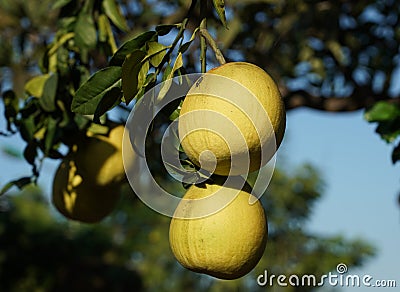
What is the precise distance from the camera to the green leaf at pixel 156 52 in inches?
30.5

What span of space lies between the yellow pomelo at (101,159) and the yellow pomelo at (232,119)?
1.44 feet

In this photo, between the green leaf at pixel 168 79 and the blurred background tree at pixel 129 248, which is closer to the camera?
the green leaf at pixel 168 79

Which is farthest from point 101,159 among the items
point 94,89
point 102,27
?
point 94,89

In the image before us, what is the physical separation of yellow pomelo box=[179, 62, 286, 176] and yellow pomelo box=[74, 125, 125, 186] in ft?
1.44

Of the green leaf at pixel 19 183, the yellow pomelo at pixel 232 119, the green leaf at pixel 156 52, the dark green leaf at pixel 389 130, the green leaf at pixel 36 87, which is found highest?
the green leaf at pixel 156 52

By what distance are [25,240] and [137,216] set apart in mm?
1198

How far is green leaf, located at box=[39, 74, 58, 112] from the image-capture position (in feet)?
3.72

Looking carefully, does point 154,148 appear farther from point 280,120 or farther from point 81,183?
point 280,120

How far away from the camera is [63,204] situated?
120 cm

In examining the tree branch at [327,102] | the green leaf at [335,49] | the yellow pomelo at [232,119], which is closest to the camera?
the yellow pomelo at [232,119]

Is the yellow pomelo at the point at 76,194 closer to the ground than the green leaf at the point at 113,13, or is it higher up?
closer to the ground

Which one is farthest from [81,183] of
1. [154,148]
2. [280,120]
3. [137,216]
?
[137,216]

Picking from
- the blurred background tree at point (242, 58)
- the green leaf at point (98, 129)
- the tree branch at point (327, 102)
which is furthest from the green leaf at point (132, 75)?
the tree branch at point (327, 102)

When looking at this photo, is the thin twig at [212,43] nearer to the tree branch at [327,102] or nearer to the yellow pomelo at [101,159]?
the yellow pomelo at [101,159]
